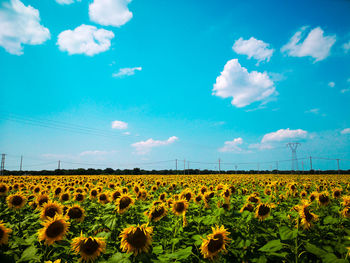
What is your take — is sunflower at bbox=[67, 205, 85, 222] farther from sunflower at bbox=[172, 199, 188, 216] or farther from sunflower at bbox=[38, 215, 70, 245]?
sunflower at bbox=[172, 199, 188, 216]

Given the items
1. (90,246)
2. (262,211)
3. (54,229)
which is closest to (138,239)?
(90,246)

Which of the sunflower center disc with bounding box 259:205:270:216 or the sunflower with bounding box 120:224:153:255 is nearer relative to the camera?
the sunflower with bounding box 120:224:153:255

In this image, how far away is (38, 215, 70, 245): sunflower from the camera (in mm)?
3355

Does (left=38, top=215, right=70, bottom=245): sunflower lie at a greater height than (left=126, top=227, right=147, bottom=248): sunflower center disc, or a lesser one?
lesser

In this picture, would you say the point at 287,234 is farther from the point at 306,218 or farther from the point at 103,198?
the point at 103,198

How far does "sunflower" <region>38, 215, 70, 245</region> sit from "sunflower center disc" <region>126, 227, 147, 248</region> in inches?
64.1

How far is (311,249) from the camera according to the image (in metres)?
2.56

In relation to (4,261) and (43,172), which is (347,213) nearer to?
(4,261)

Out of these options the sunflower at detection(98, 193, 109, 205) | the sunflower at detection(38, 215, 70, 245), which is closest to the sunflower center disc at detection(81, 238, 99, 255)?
the sunflower at detection(38, 215, 70, 245)

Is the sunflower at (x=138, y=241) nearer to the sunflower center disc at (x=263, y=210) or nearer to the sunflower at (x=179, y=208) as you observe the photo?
the sunflower at (x=179, y=208)

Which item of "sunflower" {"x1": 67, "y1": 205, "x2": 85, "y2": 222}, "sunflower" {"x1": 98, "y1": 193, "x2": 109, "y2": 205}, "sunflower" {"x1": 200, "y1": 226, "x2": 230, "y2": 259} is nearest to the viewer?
"sunflower" {"x1": 200, "y1": 226, "x2": 230, "y2": 259}

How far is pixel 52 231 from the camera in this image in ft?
11.1

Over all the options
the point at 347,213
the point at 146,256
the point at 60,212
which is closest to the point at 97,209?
the point at 60,212

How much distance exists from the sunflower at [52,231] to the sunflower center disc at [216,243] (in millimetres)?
2527
